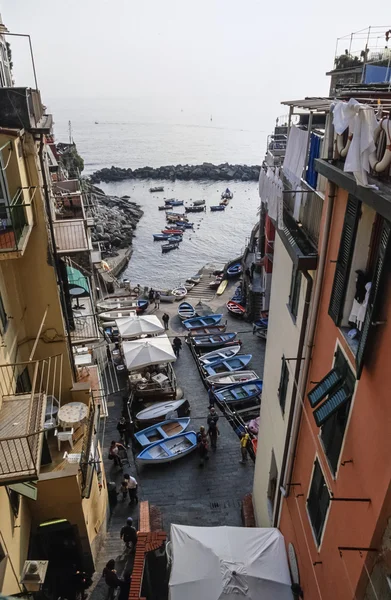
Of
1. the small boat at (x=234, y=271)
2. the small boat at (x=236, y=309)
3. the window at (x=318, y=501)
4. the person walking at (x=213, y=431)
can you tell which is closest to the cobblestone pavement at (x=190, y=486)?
the person walking at (x=213, y=431)

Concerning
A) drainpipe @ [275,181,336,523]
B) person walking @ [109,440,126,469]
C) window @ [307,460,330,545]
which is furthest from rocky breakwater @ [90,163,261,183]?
window @ [307,460,330,545]

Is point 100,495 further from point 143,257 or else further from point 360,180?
point 143,257

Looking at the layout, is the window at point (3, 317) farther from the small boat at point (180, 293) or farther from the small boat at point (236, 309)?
the small boat at point (180, 293)

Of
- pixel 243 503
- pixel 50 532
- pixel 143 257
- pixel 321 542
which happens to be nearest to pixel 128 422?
pixel 243 503

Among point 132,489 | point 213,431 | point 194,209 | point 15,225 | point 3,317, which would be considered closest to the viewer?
point 15,225

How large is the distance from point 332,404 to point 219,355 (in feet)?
69.3

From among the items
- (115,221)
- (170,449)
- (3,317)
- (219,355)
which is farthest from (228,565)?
(115,221)

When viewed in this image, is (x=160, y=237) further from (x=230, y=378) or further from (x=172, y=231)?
(x=230, y=378)

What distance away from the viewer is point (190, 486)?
17.5 meters

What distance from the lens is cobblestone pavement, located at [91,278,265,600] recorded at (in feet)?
50.7

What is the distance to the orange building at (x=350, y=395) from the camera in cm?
525

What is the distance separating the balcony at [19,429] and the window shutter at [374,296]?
4.92 meters

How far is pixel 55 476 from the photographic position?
10836 mm

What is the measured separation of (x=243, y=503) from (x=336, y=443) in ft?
34.2
